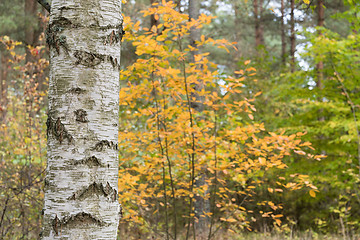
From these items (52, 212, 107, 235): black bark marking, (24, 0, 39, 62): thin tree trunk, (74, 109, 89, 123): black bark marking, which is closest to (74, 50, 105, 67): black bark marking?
(74, 109, 89, 123): black bark marking

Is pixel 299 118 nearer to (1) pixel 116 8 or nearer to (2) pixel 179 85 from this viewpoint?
(2) pixel 179 85

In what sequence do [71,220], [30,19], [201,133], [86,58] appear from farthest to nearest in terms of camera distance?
[30,19] < [201,133] < [86,58] < [71,220]

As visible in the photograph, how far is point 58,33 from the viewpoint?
4.35 feet

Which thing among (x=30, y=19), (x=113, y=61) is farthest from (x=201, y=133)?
(x=30, y=19)

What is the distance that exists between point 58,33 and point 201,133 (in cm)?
237

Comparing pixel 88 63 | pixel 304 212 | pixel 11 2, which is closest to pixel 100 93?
pixel 88 63

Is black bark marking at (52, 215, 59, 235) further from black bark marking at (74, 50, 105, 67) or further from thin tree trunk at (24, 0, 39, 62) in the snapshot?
thin tree trunk at (24, 0, 39, 62)

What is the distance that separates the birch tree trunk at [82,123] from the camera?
4.02ft

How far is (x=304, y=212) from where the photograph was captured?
8.21m

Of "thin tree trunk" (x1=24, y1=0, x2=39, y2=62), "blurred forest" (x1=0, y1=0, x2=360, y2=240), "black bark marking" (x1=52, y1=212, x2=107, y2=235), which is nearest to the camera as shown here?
"black bark marking" (x1=52, y1=212, x2=107, y2=235)

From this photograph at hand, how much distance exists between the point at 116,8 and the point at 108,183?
2.39 ft

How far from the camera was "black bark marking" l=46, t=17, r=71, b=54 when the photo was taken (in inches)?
51.9

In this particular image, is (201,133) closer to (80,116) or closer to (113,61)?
(113,61)

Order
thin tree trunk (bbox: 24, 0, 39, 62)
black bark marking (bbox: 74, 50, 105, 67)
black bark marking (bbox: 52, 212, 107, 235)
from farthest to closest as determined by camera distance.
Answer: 1. thin tree trunk (bbox: 24, 0, 39, 62)
2. black bark marking (bbox: 74, 50, 105, 67)
3. black bark marking (bbox: 52, 212, 107, 235)
